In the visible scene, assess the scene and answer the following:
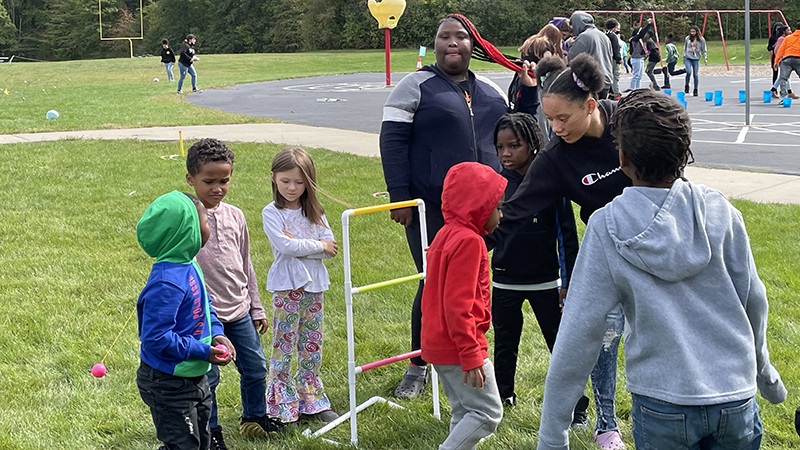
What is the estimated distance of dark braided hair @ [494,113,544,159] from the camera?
4.21m

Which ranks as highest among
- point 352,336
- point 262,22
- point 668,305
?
point 262,22

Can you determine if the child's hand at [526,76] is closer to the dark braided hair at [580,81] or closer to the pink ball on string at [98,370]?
the dark braided hair at [580,81]

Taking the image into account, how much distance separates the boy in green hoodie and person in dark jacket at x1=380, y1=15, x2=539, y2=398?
5.28 ft

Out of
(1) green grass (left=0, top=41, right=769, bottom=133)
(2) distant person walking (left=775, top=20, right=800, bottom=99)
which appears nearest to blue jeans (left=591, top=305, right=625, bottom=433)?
(1) green grass (left=0, top=41, right=769, bottom=133)

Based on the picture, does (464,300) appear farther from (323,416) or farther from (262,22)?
(262,22)

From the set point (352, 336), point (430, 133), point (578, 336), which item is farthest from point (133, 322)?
point (578, 336)

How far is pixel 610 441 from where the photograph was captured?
385cm

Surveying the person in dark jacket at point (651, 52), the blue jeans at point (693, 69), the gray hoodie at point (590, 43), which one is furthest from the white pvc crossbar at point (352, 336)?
the person in dark jacket at point (651, 52)

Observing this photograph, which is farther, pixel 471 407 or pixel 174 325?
pixel 471 407

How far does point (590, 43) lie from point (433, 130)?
585 cm

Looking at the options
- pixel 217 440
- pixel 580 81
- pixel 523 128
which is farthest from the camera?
pixel 523 128

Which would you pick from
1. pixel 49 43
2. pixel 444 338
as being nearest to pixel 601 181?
Result: pixel 444 338

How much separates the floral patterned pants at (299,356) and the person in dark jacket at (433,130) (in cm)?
59

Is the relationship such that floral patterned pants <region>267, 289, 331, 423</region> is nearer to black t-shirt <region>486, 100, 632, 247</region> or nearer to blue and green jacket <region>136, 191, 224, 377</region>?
blue and green jacket <region>136, 191, 224, 377</region>
